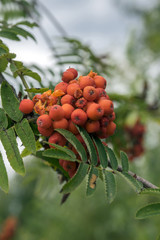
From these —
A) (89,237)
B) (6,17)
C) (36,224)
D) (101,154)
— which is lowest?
(89,237)

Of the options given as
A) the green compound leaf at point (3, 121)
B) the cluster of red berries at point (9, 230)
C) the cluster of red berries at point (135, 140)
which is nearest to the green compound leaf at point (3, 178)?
the green compound leaf at point (3, 121)

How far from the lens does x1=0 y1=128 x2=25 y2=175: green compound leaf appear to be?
32.2 inches

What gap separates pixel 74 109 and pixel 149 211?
37 cm

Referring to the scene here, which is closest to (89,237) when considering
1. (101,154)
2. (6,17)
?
(6,17)

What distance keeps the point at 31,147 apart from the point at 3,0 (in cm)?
148

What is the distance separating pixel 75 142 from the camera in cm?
81

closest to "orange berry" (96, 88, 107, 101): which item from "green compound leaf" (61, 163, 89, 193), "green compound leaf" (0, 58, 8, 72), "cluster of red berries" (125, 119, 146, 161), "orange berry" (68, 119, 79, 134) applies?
"orange berry" (68, 119, 79, 134)

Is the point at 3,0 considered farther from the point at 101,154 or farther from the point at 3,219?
the point at 3,219

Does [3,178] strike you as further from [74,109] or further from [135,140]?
[135,140]

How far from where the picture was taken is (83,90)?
0.86 metres

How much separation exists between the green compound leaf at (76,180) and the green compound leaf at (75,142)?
3 centimetres

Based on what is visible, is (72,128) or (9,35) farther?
(9,35)

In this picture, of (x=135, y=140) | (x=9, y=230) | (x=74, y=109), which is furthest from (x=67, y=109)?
(x=9, y=230)

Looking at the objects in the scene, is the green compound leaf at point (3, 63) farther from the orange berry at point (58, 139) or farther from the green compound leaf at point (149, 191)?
the green compound leaf at point (149, 191)
